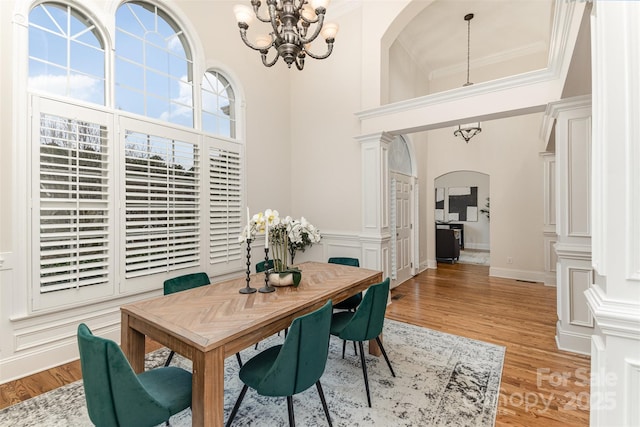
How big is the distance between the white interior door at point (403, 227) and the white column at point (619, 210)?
3.95 metres

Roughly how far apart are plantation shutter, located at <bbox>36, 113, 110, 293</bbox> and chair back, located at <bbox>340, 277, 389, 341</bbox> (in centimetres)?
245

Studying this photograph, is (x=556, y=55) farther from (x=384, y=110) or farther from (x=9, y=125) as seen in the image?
(x=9, y=125)

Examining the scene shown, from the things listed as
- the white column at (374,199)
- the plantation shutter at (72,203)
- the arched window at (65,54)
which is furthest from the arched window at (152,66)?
the white column at (374,199)

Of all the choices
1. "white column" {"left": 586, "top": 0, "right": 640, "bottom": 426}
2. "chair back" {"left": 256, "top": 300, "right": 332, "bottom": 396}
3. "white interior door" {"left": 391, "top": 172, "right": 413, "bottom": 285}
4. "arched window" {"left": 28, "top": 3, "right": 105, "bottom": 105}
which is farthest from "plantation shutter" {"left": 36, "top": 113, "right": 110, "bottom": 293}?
"white interior door" {"left": 391, "top": 172, "right": 413, "bottom": 285}

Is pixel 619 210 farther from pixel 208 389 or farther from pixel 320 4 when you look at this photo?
pixel 320 4

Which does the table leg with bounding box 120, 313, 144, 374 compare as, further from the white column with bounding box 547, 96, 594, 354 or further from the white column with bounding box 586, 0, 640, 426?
the white column with bounding box 547, 96, 594, 354

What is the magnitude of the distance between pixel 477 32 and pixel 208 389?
661 centimetres

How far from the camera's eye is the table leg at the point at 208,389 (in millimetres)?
1323

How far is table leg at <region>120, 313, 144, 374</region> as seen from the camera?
5.87ft

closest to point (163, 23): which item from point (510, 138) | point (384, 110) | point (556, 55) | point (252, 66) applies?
point (252, 66)

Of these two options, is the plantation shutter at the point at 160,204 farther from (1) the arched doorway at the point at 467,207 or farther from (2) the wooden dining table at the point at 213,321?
(1) the arched doorway at the point at 467,207

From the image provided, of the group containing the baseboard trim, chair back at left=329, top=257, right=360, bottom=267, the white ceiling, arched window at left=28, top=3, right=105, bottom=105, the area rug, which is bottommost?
the area rug

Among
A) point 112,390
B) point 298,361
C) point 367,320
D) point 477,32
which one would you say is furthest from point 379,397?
point 477,32

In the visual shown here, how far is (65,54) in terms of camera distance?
2641mm
